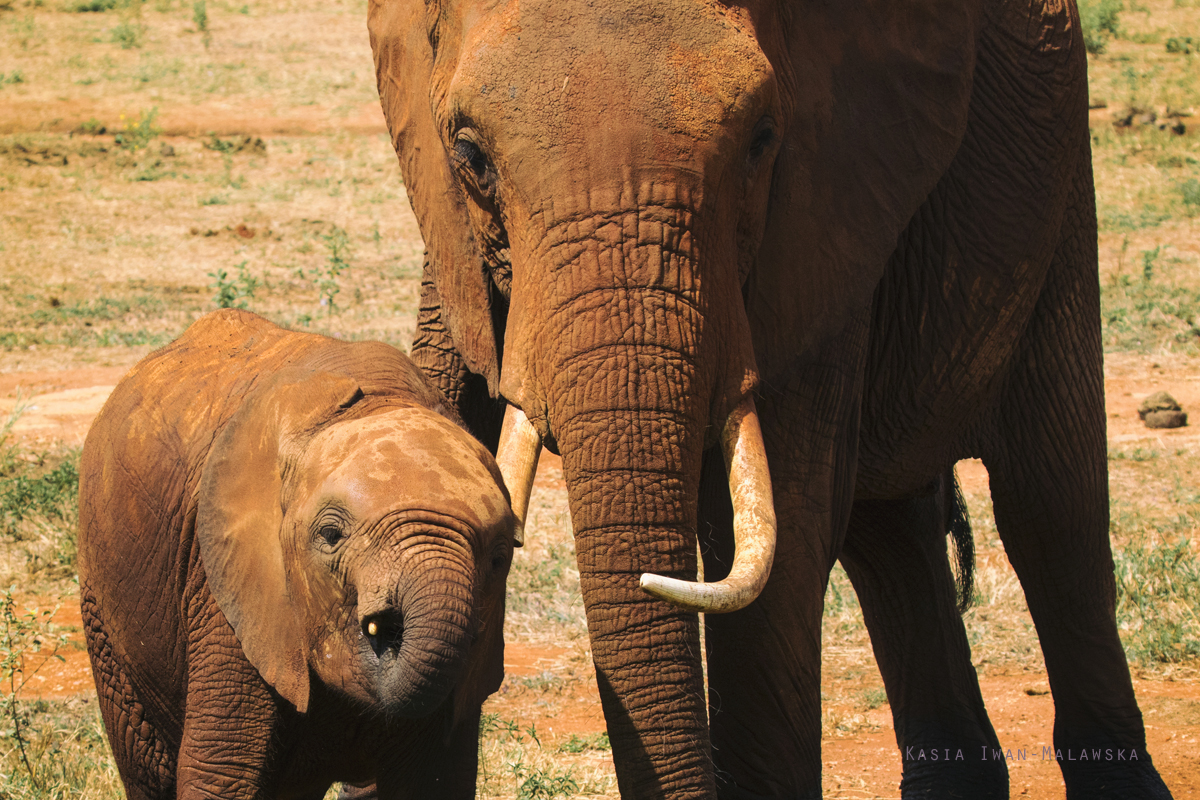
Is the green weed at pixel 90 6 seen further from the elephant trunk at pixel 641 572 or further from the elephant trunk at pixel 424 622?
the elephant trunk at pixel 424 622

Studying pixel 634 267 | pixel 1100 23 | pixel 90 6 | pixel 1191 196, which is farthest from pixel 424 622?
pixel 90 6

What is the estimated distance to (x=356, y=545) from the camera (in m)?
2.87

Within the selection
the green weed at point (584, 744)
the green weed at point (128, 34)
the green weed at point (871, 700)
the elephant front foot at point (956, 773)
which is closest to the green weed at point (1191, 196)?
the green weed at point (871, 700)

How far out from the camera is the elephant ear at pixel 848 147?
140 inches

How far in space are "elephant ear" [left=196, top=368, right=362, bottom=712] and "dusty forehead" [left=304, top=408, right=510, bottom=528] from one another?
0.15m

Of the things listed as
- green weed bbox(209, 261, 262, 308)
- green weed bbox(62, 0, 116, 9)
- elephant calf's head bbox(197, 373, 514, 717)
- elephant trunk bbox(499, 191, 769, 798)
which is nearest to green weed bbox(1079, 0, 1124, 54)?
green weed bbox(209, 261, 262, 308)

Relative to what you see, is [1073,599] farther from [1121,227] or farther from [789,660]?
[1121,227]

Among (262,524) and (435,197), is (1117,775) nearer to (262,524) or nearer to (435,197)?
(435,197)

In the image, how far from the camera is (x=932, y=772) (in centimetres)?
505

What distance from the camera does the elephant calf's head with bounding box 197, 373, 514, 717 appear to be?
278 centimetres

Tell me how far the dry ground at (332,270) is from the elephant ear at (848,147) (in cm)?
187

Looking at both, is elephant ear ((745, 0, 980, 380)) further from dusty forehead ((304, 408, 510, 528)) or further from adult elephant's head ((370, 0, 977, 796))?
dusty forehead ((304, 408, 510, 528))

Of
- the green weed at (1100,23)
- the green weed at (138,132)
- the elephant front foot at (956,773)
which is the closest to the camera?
the elephant front foot at (956,773)

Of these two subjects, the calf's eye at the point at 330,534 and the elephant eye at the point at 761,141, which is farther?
the elephant eye at the point at 761,141
